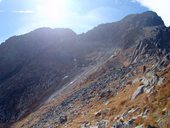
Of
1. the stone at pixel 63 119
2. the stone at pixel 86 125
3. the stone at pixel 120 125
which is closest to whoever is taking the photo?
the stone at pixel 120 125

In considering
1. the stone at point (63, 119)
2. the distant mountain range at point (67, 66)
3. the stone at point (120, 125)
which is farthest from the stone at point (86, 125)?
the stone at point (63, 119)

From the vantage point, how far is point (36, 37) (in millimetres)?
194250

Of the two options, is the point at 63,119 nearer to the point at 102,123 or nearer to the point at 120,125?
the point at 102,123

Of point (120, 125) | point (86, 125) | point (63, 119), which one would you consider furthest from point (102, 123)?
point (63, 119)

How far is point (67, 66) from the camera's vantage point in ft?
515

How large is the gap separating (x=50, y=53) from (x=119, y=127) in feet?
435

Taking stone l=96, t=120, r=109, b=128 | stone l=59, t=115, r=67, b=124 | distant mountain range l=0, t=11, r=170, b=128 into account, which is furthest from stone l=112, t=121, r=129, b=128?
stone l=59, t=115, r=67, b=124

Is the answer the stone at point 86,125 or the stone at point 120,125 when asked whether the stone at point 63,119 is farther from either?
the stone at point 120,125

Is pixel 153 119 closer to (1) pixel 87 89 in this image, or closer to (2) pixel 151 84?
(2) pixel 151 84

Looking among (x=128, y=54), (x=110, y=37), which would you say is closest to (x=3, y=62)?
(x=110, y=37)

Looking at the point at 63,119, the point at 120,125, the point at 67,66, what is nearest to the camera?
the point at 120,125

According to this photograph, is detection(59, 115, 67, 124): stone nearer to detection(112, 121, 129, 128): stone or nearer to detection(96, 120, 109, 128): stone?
detection(96, 120, 109, 128): stone

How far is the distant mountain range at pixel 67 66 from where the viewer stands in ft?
303

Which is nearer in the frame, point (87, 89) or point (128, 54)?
point (87, 89)
